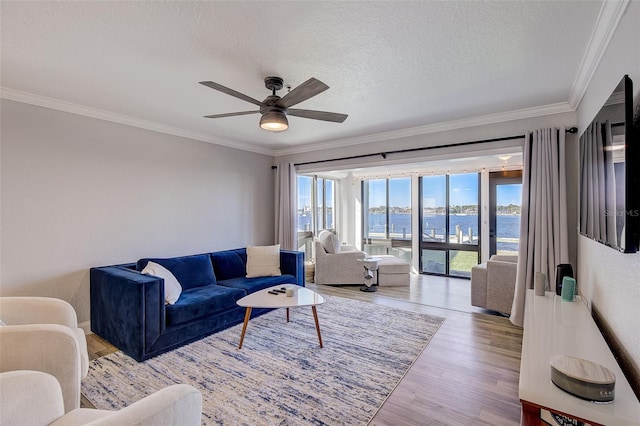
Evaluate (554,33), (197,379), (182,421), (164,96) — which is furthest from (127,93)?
(554,33)

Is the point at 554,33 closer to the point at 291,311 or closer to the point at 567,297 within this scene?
the point at 567,297

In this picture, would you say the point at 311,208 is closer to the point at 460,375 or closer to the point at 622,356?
the point at 460,375

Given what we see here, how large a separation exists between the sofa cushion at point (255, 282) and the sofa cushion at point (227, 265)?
156mm

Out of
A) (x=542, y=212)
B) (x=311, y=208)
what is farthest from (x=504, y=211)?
(x=311, y=208)

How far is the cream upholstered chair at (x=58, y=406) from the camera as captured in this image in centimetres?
103

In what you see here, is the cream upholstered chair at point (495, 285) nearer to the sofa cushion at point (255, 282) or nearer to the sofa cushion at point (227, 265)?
the sofa cushion at point (255, 282)

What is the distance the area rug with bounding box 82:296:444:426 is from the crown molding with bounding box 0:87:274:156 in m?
2.61

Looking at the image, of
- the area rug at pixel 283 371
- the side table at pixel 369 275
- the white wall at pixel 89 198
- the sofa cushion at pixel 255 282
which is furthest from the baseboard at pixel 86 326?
the side table at pixel 369 275

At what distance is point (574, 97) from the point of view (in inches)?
117

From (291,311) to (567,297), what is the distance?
9.70ft

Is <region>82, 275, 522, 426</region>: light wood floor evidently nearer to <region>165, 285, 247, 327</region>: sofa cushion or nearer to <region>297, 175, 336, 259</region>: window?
<region>165, 285, 247, 327</region>: sofa cushion

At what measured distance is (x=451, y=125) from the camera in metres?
3.96

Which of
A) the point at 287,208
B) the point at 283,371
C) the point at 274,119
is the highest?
the point at 274,119

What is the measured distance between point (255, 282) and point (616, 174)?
3.58 metres
